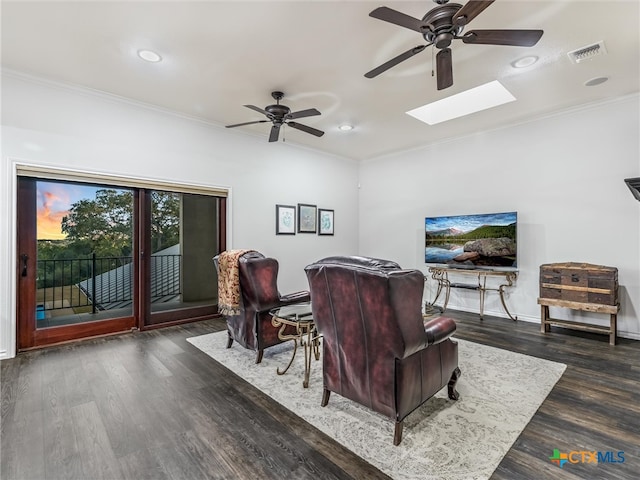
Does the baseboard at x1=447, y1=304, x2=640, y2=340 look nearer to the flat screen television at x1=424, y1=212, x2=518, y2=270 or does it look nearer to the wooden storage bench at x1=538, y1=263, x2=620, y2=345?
the wooden storage bench at x1=538, y1=263, x2=620, y2=345

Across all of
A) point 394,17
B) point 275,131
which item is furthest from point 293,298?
point 394,17

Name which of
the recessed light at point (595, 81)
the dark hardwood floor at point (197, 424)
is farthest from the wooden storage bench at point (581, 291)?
the recessed light at point (595, 81)

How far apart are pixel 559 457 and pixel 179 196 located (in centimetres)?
503

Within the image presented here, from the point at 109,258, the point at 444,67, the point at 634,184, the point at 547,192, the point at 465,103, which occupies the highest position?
the point at 465,103

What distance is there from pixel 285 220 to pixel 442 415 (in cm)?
430

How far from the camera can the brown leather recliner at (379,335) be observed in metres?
1.86

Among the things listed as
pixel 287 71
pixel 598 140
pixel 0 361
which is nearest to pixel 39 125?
pixel 0 361

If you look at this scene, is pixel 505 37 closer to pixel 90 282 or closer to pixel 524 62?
pixel 524 62

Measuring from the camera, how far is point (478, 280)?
17.3 ft

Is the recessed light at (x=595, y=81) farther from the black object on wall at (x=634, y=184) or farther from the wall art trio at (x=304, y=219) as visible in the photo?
the wall art trio at (x=304, y=219)

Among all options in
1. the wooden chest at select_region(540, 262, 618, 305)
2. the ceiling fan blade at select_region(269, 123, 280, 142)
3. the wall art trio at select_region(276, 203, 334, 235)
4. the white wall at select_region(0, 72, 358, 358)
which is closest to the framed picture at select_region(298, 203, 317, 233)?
the wall art trio at select_region(276, 203, 334, 235)

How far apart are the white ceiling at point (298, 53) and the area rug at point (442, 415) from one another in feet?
10.1

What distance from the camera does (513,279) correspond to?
193 inches

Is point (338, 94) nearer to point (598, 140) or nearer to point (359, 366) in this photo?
point (359, 366)
